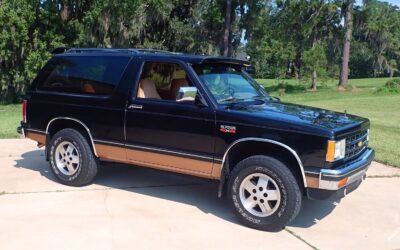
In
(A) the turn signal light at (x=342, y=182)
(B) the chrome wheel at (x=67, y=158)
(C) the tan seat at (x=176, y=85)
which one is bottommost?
(B) the chrome wheel at (x=67, y=158)

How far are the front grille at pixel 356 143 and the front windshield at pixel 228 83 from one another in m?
1.35

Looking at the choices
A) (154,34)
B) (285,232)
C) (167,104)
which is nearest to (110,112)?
(167,104)

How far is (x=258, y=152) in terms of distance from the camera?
5.66 meters

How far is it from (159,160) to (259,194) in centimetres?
137

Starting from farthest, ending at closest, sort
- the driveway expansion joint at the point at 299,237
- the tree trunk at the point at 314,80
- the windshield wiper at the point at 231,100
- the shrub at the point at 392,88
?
the tree trunk at the point at 314,80 < the shrub at the point at 392,88 < the windshield wiper at the point at 231,100 < the driveway expansion joint at the point at 299,237

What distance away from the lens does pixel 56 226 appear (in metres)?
5.31

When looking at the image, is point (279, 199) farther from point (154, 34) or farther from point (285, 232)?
point (154, 34)

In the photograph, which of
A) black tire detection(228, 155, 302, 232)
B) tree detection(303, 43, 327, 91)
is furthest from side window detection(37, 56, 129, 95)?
tree detection(303, 43, 327, 91)

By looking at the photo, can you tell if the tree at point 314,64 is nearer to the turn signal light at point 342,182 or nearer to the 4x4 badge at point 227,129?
the 4x4 badge at point 227,129

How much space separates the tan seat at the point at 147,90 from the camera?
6422 millimetres

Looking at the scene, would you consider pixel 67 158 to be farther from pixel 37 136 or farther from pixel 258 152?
pixel 258 152

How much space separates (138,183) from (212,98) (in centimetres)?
205

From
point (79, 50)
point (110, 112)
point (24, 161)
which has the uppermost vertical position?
point (79, 50)

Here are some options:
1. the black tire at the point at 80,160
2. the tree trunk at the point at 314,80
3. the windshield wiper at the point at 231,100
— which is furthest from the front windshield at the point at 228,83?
the tree trunk at the point at 314,80
